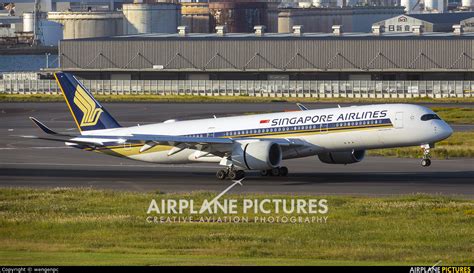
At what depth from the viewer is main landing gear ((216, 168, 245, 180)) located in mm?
61188

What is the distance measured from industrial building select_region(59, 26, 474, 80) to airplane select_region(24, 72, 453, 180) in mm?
81821

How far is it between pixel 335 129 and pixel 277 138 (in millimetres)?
3370

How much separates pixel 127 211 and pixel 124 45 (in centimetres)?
10806

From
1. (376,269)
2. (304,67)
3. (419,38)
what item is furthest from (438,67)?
(376,269)

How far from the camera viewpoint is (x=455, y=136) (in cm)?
8469

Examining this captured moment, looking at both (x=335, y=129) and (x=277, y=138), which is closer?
(x=335, y=129)

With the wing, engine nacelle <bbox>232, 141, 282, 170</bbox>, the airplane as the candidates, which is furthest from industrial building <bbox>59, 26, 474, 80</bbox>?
engine nacelle <bbox>232, 141, 282, 170</bbox>

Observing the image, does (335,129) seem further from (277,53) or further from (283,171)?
(277,53)

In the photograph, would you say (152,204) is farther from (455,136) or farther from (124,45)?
(124,45)

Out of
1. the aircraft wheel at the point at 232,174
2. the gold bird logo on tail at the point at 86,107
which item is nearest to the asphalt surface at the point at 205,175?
the aircraft wheel at the point at 232,174

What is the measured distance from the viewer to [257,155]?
59.2 m

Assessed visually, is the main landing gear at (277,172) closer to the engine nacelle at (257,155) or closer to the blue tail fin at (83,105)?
the engine nacelle at (257,155)

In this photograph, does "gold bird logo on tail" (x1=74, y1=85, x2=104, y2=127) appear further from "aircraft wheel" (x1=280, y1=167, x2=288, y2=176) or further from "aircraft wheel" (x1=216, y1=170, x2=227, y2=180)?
"aircraft wheel" (x1=280, y1=167, x2=288, y2=176)

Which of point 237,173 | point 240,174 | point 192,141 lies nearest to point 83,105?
point 192,141
